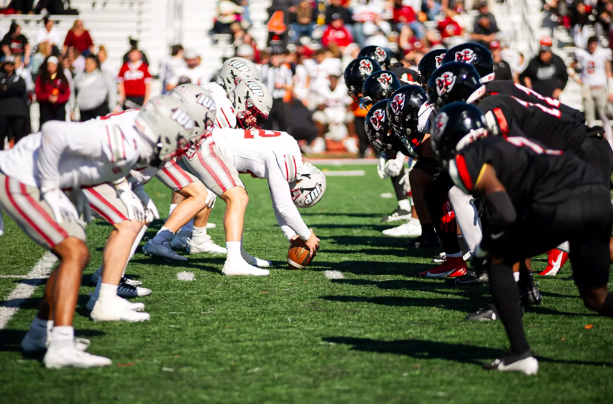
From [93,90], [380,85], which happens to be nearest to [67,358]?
[380,85]

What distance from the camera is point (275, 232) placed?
9.23 meters

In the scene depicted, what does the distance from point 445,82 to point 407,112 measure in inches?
38.5

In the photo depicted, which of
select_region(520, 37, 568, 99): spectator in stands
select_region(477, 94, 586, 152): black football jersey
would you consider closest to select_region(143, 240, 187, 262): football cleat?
select_region(477, 94, 586, 152): black football jersey

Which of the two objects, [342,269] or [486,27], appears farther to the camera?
[486,27]

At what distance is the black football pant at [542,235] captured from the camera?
3.95m

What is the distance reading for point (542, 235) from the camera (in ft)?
13.2

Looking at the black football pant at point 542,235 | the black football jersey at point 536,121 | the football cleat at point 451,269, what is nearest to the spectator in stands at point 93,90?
the football cleat at point 451,269

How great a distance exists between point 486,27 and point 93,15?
1062 cm

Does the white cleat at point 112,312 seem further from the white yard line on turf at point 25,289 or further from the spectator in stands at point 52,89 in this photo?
the spectator in stands at point 52,89

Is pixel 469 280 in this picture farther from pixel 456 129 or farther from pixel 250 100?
pixel 456 129

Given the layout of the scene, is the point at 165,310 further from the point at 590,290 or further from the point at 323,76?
the point at 323,76

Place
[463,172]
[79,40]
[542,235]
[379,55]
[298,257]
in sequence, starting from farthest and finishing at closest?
[79,40], [379,55], [298,257], [542,235], [463,172]

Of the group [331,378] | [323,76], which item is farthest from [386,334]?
[323,76]

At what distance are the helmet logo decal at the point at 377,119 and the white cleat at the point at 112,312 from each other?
2.77 m
